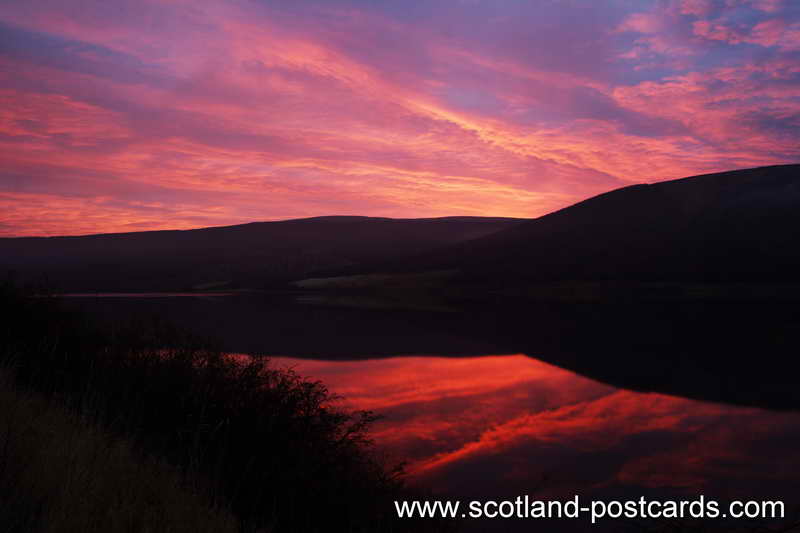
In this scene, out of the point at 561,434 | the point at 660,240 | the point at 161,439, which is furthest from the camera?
the point at 660,240

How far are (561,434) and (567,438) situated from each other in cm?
36

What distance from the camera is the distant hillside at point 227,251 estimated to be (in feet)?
392

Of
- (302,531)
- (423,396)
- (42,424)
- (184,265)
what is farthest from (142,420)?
(184,265)

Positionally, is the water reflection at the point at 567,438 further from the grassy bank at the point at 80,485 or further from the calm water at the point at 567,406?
the grassy bank at the point at 80,485

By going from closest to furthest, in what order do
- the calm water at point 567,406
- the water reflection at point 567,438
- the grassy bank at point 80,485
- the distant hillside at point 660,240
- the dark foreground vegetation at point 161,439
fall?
the grassy bank at point 80,485 < the dark foreground vegetation at point 161,439 < the water reflection at point 567,438 < the calm water at point 567,406 < the distant hillside at point 660,240

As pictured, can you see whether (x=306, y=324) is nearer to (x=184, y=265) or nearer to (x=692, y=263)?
(x=692, y=263)

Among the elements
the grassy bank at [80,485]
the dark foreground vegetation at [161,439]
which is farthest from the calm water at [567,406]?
the grassy bank at [80,485]

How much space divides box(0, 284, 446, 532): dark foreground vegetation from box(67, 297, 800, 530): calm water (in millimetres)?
2743

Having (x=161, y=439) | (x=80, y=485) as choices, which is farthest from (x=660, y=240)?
(x=80, y=485)

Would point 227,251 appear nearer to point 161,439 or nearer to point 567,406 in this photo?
point 567,406

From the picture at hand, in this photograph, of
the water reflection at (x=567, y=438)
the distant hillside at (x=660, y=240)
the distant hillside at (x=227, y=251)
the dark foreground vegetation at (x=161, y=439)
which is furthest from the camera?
the distant hillside at (x=227, y=251)

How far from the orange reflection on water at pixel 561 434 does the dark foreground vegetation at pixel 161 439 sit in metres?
2.12

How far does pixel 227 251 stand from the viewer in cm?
14675

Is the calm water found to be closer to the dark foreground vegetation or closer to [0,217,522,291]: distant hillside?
the dark foreground vegetation
